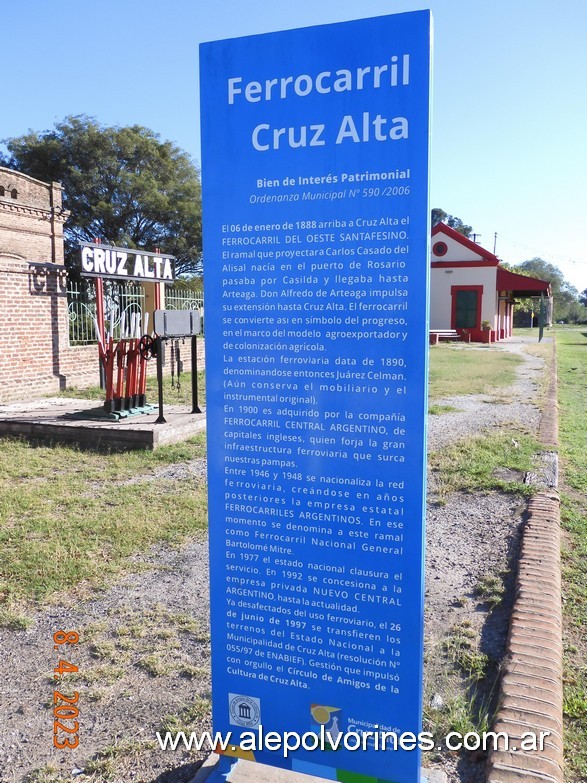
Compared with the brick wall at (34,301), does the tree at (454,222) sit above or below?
above

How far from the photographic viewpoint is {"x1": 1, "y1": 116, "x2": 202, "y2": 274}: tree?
32.7m

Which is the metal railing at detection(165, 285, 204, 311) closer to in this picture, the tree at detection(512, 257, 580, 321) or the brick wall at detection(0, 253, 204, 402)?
the brick wall at detection(0, 253, 204, 402)

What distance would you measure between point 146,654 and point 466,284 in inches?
1233

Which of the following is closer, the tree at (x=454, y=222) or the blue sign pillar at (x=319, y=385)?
the blue sign pillar at (x=319, y=385)

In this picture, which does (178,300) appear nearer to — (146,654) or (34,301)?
(34,301)

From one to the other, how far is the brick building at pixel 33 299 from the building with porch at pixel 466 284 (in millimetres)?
22602

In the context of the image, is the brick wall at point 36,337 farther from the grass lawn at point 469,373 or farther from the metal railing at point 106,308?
the grass lawn at point 469,373

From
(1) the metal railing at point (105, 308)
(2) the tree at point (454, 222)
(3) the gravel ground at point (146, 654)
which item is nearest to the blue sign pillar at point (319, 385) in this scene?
(3) the gravel ground at point (146, 654)

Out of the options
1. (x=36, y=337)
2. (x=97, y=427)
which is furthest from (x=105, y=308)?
(x=97, y=427)

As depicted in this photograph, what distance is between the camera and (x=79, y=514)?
17.0ft

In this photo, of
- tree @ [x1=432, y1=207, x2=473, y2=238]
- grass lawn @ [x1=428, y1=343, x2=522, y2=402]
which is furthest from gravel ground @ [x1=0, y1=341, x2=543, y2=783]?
tree @ [x1=432, y1=207, x2=473, y2=238]

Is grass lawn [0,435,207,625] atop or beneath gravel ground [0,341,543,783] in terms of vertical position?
atop

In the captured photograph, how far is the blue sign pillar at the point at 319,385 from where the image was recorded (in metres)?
1.94

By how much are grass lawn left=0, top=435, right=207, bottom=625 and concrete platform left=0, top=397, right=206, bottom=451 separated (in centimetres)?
26
